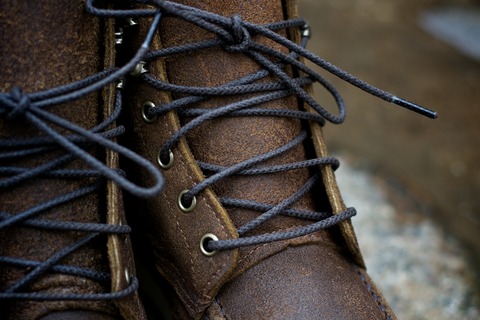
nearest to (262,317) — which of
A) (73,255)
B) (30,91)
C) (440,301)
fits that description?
(73,255)

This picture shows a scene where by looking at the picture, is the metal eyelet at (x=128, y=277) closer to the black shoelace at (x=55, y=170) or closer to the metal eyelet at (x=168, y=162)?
the black shoelace at (x=55, y=170)

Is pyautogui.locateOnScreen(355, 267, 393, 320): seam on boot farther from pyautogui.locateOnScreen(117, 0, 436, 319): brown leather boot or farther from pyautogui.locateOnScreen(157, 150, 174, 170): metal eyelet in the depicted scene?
pyautogui.locateOnScreen(157, 150, 174, 170): metal eyelet

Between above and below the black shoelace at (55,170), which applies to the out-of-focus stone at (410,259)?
below

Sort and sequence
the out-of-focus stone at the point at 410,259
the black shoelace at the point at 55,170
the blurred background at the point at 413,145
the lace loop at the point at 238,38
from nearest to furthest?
the black shoelace at the point at 55,170, the lace loop at the point at 238,38, the out-of-focus stone at the point at 410,259, the blurred background at the point at 413,145

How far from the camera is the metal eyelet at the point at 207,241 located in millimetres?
712

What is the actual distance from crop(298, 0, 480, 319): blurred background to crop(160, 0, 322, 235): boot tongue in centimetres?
53

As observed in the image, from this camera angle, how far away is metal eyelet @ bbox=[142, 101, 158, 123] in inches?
30.2

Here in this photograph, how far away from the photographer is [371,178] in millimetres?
1641

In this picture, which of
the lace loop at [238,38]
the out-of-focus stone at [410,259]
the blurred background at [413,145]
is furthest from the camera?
the blurred background at [413,145]

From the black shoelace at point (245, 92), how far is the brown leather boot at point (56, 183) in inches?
2.8

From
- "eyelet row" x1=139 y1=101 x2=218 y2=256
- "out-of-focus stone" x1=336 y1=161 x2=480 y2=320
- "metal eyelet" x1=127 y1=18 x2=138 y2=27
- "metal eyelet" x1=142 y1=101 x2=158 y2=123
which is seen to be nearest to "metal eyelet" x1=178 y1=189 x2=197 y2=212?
"eyelet row" x1=139 y1=101 x2=218 y2=256

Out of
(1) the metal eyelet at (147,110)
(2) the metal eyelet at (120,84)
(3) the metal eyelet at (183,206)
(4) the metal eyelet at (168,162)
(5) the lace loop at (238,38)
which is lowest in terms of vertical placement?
(3) the metal eyelet at (183,206)

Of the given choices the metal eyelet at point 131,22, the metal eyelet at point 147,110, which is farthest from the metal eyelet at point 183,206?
the metal eyelet at point 131,22

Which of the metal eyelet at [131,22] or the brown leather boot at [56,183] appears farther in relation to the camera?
the metal eyelet at [131,22]
